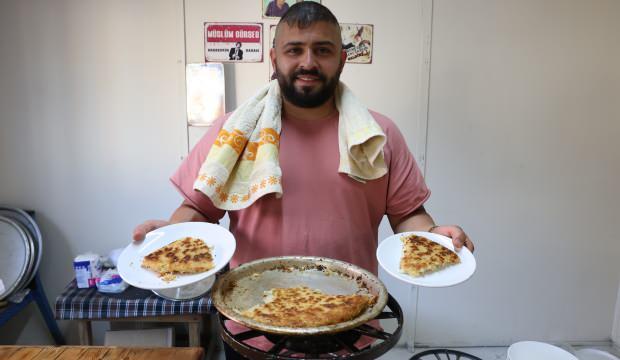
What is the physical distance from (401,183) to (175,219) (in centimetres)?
78

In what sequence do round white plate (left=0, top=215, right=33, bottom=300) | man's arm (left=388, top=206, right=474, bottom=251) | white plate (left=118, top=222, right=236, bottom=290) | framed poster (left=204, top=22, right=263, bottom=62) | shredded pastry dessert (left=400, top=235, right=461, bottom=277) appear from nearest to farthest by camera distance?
white plate (left=118, top=222, right=236, bottom=290)
shredded pastry dessert (left=400, top=235, right=461, bottom=277)
man's arm (left=388, top=206, right=474, bottom=251)
round white plate (left=0, top=215, right=33, bottom=300)
framed poster (left=204, top=22, right=263, bottom=62)

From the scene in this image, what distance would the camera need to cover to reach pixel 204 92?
2213 mm

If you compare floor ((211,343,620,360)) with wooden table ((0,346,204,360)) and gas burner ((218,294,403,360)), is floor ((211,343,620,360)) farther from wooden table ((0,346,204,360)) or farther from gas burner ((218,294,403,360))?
gas burner ((218,294,403,360))

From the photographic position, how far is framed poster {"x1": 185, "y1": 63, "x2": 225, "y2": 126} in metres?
2.19

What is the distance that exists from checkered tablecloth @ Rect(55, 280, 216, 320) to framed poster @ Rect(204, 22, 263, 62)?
4.50 feet

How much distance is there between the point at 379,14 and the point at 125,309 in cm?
213

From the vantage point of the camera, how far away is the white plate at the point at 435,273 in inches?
39.4

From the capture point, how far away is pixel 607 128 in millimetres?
2381

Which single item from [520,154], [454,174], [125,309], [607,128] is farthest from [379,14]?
[125,309]

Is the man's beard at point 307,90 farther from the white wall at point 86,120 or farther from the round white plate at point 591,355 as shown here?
the round white plate at point 591,355

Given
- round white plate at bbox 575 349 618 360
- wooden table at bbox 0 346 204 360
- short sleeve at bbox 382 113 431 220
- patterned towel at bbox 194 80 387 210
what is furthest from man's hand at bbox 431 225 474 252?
round white plate at bbox 575 349 618 360

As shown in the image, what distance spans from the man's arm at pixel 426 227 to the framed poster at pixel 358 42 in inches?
47.3

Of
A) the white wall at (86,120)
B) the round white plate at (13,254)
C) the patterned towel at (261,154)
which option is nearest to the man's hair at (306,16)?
the patterned towel at (261,154)

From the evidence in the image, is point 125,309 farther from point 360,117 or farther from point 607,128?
point 607,128
